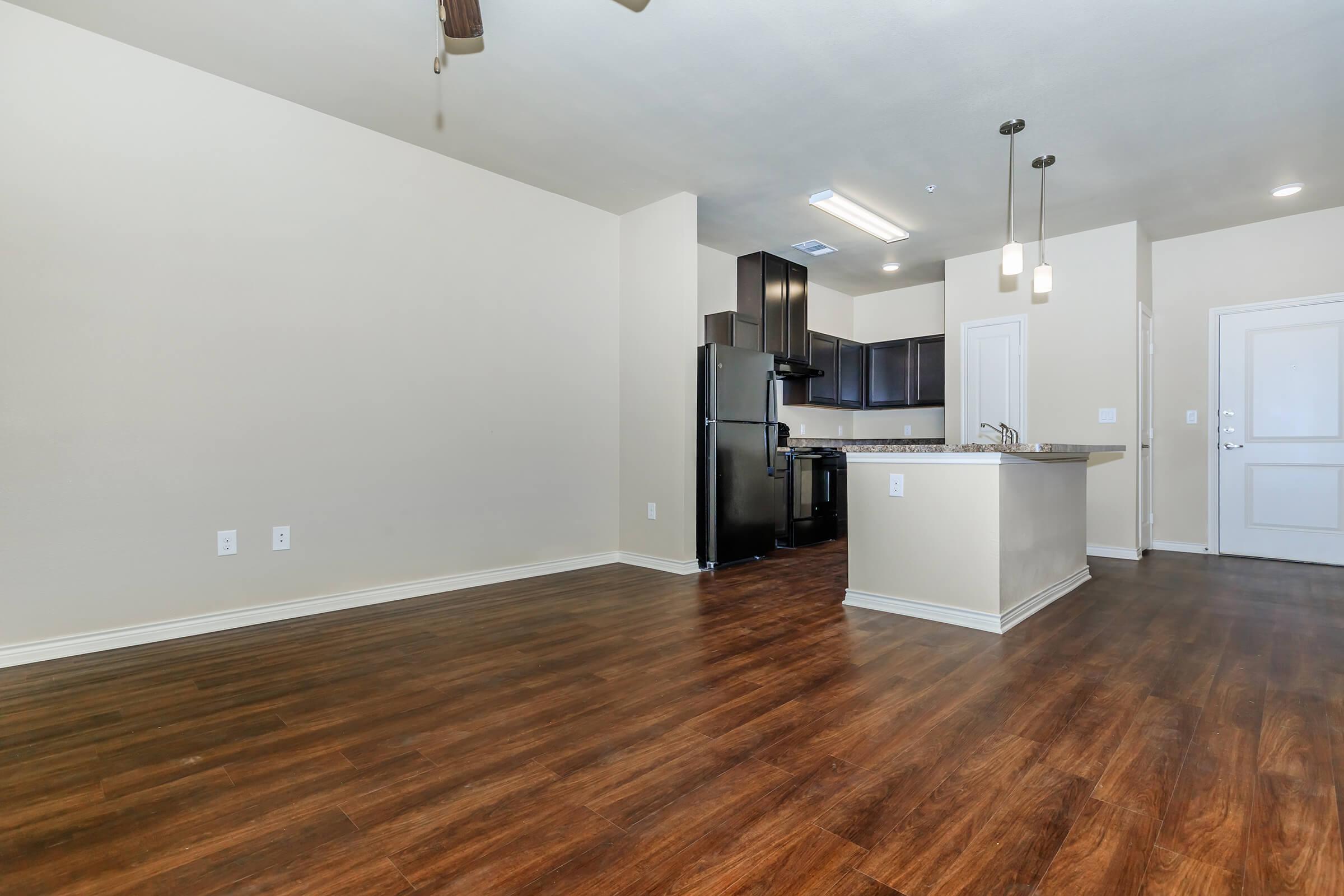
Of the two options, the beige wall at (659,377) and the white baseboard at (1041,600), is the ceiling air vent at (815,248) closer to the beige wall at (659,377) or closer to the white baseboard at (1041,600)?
the beige wall at (659,377)

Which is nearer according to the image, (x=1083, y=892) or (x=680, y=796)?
(x=1083, y=892)

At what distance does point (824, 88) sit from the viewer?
306 centimetres

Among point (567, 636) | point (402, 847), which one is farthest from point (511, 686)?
point (402, 847)

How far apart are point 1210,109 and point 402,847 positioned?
4.71 m

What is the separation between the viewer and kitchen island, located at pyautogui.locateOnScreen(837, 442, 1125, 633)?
2.94m

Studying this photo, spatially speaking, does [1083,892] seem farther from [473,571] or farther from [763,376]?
[763,376]

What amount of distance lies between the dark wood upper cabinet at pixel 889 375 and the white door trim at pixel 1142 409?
6.74 ft

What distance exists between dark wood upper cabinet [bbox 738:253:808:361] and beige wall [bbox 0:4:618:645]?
4.88 ft

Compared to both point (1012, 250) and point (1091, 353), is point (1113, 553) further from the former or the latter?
point (1012, 250)

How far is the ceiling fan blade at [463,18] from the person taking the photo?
208cm

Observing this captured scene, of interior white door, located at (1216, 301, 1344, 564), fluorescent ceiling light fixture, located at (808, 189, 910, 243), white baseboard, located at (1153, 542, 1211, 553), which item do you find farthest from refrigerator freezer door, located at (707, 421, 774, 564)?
interior white door, located at (1216, 301, 1344, 564)

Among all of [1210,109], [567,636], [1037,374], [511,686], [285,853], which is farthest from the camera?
[1037,374]

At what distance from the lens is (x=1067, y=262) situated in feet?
16.9

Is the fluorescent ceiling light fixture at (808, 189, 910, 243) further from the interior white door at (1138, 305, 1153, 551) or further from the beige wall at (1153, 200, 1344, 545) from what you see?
the beige wall at (1153, 200, 1344, 545)
